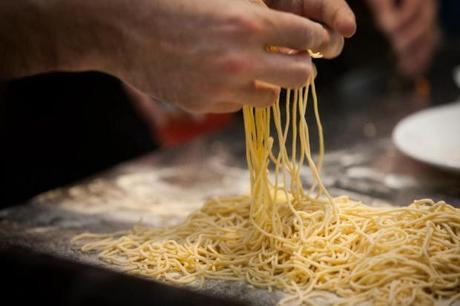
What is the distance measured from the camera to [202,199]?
1.96m

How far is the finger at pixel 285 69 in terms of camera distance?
1252 millimetres

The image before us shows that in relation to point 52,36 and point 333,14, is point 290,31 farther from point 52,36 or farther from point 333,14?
point 52,36

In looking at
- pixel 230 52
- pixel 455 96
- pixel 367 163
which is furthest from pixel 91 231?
pixel 455 96

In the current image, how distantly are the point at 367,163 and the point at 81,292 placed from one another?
48.6 inches

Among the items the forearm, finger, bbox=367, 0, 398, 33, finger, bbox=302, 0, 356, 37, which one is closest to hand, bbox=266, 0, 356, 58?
finger, bbox=302, 0, 356, 37

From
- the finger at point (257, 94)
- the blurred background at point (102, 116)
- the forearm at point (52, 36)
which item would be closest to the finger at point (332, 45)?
the finger at point (257, 94)

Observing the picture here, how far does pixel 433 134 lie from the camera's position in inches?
85.4

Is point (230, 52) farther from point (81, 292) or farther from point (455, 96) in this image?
point (455, 96)

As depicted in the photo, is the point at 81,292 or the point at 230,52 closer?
the point at 81,292

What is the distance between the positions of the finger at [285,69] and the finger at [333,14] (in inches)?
5.1

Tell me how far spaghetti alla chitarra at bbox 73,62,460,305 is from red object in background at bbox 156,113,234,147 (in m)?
1.66

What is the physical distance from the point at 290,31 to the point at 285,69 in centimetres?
7

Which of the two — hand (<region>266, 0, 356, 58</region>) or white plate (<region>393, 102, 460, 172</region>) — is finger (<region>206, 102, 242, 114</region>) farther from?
white plate (<region>393, 102, 460, 172</region>)

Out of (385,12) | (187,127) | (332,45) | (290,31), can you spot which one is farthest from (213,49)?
(187,127)
